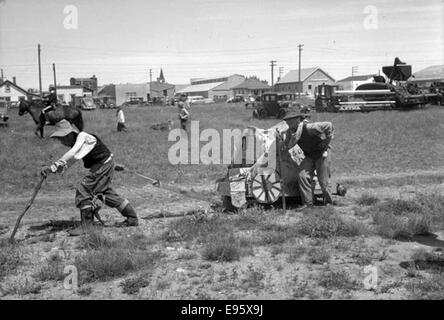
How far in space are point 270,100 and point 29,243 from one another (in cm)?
2930

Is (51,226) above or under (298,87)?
under

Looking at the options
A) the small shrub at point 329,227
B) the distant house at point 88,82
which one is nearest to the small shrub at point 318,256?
the small shrub at point 329,227

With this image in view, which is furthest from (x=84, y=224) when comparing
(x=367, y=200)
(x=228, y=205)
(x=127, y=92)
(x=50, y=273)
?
(x=127, y=92)

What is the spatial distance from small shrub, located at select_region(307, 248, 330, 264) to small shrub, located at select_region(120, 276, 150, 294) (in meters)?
1.89

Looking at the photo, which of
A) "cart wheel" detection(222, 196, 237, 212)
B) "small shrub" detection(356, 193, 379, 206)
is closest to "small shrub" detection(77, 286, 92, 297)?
"cart wheel" detection(222, 196, 237, 212)

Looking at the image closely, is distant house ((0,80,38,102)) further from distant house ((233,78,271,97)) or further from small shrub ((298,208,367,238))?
small shrub ((298,208,367,238))

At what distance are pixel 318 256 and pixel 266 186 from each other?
2.31 m

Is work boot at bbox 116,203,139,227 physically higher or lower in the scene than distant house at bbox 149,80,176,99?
lower

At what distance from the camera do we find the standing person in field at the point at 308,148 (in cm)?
784

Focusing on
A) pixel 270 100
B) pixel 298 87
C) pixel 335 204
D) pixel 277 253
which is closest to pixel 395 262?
pixel 277 253

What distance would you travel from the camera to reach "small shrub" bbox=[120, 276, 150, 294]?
4.80 m

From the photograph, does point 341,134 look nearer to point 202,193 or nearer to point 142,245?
point 202,193

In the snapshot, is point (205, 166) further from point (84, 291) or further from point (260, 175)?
point (84, 291)
